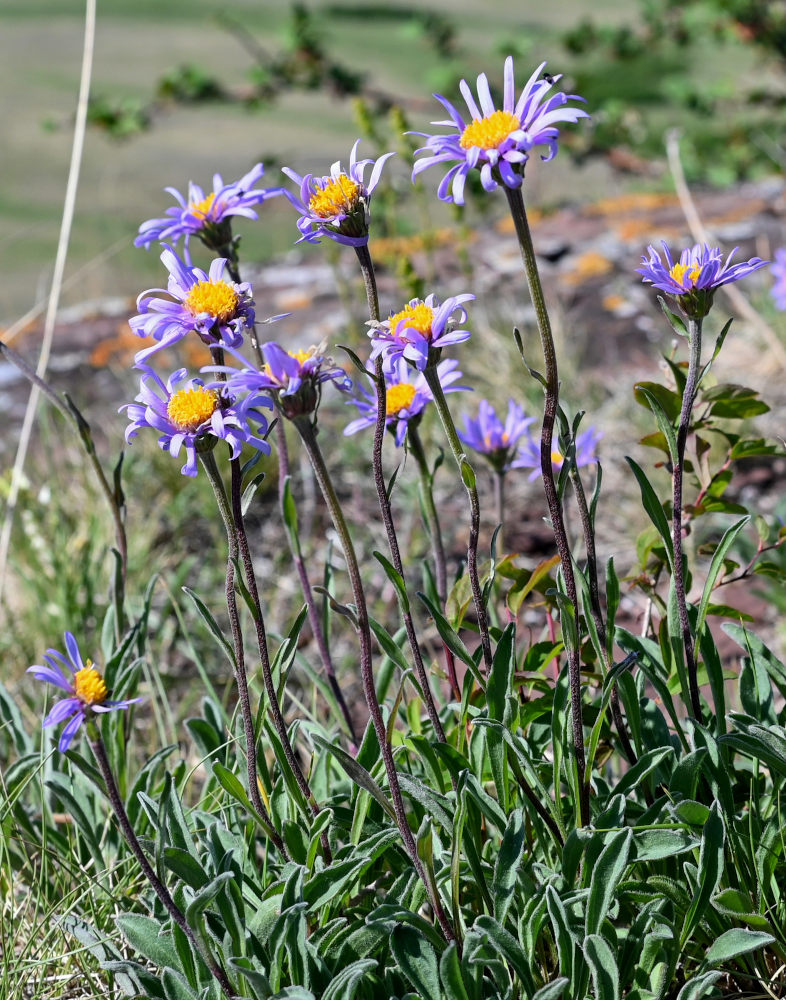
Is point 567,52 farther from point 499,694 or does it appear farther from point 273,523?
point 499,694

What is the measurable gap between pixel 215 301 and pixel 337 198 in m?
0.19

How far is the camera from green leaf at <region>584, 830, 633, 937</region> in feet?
4.04

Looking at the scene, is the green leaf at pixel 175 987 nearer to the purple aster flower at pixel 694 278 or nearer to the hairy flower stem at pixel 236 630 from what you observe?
the hairy flower stem at pixel 236 630

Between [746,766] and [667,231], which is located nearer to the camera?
[746,766]

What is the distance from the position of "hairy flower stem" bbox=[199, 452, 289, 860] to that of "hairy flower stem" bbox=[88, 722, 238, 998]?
159 millimetres

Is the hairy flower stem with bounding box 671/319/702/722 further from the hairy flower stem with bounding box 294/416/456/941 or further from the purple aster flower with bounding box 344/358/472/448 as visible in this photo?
the hairy flower stem with bounding box 294/416/456/941

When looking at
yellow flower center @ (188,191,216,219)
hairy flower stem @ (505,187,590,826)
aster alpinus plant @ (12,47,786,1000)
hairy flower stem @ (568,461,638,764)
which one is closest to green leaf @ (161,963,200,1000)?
aster alpinus plant @ (12,47,786,1000)

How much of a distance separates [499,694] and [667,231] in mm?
4942

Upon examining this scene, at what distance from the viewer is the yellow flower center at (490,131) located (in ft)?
3.64

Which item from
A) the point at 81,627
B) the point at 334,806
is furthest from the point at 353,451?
the point at 334,806

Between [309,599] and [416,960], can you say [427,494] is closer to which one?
[309,599]

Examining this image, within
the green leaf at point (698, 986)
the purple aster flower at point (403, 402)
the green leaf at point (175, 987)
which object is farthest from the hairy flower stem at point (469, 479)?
the green leaf at point (175, 987)

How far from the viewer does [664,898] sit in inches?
50.8

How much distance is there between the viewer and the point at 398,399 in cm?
152
